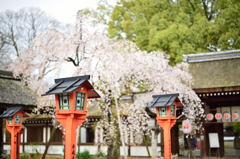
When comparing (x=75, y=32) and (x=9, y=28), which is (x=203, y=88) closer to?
(x=75, y=32)

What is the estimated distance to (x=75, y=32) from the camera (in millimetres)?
13344

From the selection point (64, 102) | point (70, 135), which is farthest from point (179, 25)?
point (70, 135)

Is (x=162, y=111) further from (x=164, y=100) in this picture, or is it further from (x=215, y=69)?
(x=215, y=69)

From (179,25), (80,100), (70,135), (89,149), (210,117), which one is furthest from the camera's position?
(89,149)

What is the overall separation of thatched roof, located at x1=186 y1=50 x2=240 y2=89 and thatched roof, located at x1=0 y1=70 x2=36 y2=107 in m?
8.23

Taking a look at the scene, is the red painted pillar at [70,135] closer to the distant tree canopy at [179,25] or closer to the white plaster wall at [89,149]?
the white plaster wall at [89,149]

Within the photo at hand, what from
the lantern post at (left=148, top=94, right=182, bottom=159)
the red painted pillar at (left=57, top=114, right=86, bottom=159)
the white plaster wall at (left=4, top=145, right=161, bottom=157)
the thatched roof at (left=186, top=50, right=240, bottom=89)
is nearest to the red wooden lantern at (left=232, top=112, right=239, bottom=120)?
the thatched roof at (left=186, top=50, right=240, bottom=89)

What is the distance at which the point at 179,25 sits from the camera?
63.4 feet

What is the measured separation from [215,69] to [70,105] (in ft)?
36.7

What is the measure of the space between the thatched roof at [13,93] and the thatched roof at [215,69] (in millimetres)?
8234

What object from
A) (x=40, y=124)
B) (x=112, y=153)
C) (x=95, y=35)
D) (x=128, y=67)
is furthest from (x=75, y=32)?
(x=40, y=124)

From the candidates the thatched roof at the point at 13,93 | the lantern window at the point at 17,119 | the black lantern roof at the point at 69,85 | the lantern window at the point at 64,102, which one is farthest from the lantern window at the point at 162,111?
the thatched roof at the point at 13,93

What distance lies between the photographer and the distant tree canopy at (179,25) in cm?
1920

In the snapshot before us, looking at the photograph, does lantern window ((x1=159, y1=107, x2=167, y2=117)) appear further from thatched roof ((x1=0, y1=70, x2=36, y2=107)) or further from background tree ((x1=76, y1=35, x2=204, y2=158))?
thatched roof ((x1=0, y1=70, x2=36, y2=107))
